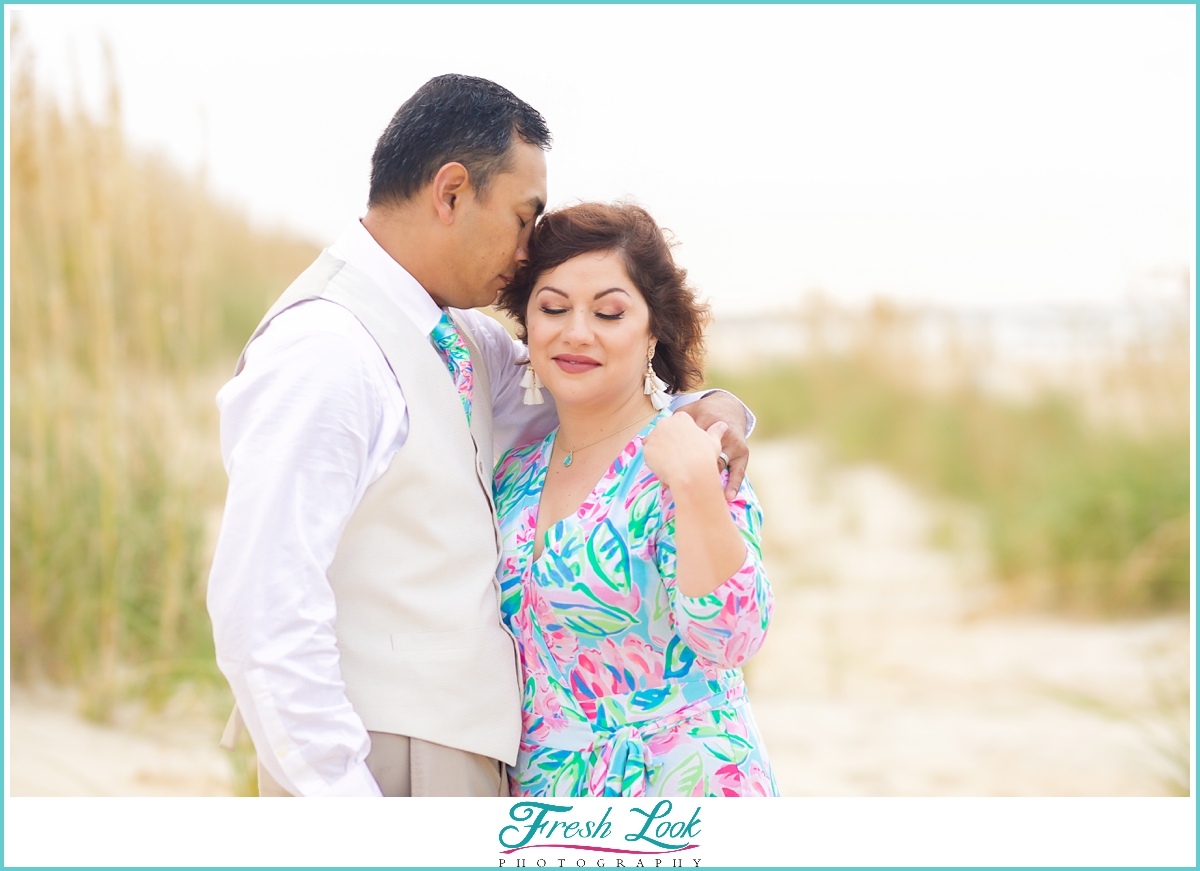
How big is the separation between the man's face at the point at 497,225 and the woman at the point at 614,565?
64 mm

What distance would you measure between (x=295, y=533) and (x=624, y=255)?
0.88 m

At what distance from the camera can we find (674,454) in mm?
1826

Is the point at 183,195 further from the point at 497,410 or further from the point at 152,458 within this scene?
the point at 497,410

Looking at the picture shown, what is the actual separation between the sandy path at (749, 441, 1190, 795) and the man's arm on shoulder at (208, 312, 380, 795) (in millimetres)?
3018

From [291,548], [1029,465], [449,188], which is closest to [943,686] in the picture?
[1029,465]

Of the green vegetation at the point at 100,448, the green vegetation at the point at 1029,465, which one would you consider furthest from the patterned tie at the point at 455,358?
the green vegetation at the point at 1029,465

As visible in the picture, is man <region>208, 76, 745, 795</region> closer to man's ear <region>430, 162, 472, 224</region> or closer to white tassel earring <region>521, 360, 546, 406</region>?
man's ear <region>430, 162, 472, 224</region>

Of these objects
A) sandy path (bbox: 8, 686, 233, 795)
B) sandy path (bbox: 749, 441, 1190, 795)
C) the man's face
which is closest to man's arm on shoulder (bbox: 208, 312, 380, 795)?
the man's face

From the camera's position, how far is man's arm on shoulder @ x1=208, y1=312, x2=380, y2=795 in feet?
5.25

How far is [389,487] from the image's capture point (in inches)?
69.0

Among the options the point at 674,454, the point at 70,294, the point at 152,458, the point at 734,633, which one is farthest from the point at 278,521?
the point at 70,294

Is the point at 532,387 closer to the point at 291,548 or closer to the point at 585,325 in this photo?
the point at 585,325

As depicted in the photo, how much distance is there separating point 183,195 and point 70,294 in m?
3.68

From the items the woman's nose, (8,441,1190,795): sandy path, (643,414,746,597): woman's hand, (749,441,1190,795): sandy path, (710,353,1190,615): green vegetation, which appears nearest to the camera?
(643,414,746,597): woman's hand
